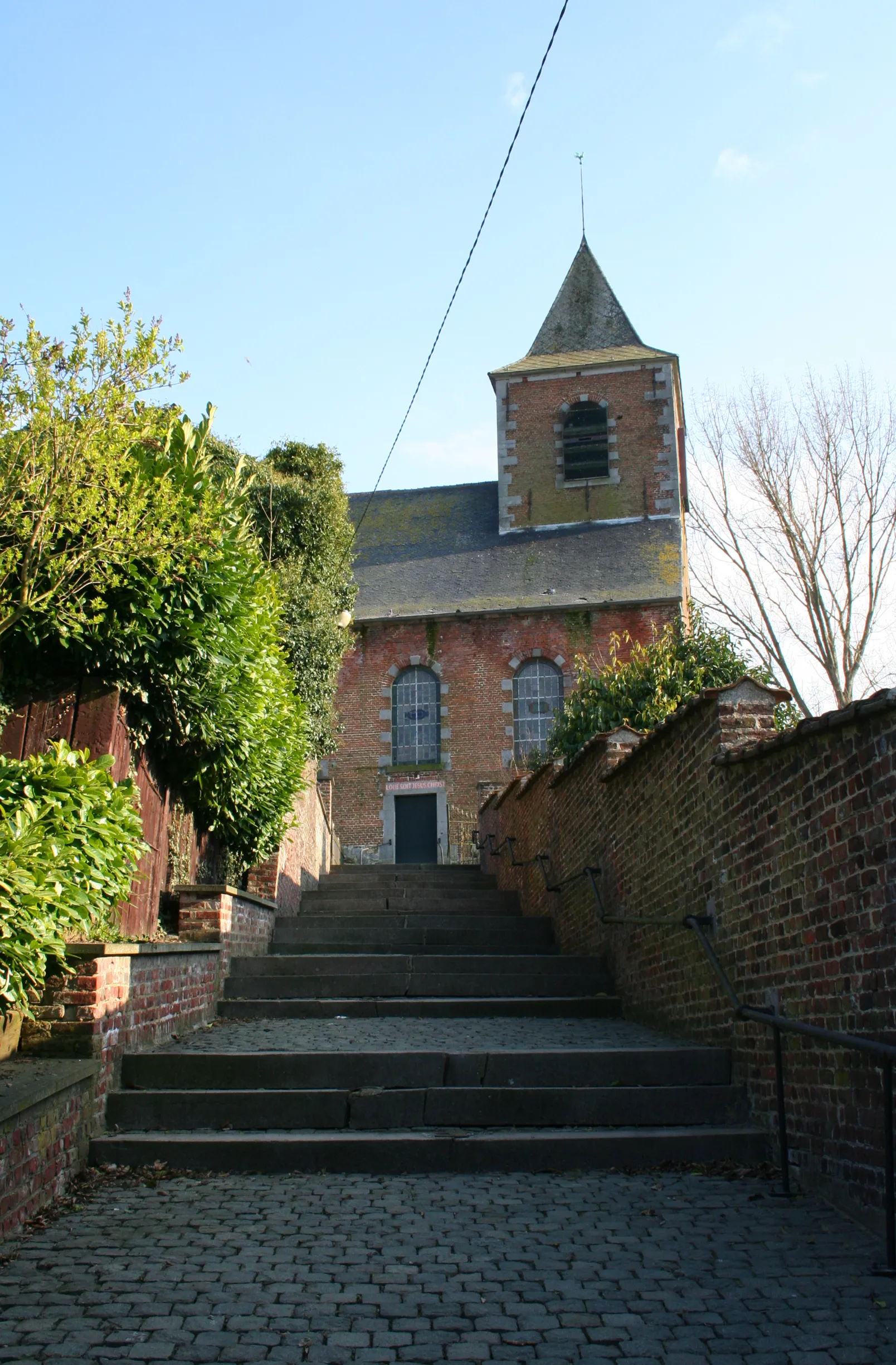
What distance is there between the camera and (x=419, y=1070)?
17.2 ft

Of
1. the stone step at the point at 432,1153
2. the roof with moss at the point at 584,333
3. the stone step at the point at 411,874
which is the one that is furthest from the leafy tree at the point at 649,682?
the roof with moss at the point at 584,333

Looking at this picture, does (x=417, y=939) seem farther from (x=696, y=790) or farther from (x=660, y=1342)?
(x=660, y=1342)

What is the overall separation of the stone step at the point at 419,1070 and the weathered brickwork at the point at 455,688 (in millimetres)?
15773

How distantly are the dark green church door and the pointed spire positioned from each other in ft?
38.6

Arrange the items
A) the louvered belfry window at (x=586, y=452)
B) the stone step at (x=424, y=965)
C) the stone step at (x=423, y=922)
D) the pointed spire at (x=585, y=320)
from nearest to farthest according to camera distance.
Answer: the stone step at (x=424, y=965) → the stone step at (x=423, y=922) → the louvered belfry window at (x=586, y=452) → the pointed spire at (x=585, y=320)

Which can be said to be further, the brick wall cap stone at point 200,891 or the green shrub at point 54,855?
the brick wall cap stone at point 200,891

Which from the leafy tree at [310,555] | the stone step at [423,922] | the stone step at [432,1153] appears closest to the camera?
the stone step at [432,1153]

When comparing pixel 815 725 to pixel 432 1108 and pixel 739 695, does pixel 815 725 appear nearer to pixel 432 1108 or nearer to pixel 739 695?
pixel 739 695

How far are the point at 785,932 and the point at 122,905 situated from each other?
329 cm

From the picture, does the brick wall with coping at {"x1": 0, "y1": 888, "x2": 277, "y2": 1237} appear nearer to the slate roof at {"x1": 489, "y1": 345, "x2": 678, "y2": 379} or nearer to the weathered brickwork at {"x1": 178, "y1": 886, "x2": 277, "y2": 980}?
the weathered brickwork at {"x1": 178, "y1": 886, "x2": 277, "y2": 980}

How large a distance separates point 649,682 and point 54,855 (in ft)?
27.3

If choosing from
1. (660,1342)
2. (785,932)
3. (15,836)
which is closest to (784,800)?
(785,932)

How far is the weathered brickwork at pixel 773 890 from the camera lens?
370 centimetres

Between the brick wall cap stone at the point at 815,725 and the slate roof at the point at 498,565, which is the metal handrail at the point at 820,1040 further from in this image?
the slate roof at the point at 498,565
